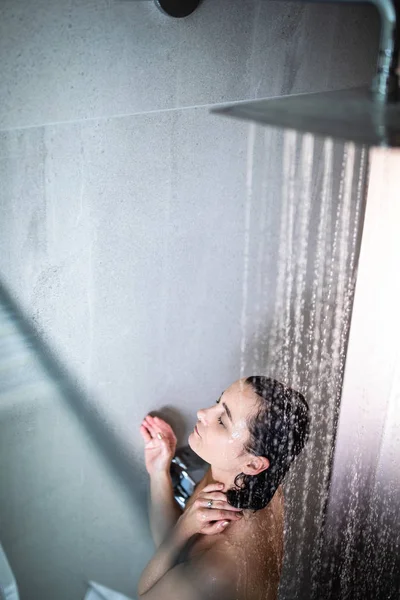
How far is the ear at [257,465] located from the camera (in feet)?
5.42

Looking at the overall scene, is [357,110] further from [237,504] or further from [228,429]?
[237,504]

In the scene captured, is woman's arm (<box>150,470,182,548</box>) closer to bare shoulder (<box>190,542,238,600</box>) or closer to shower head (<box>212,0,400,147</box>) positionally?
bare shoulder (<box>190,542,238,600</box>)

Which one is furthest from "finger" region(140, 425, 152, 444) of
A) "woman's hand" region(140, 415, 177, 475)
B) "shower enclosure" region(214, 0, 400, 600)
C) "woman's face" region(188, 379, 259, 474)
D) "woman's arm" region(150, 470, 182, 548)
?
"shower enclosure" region(214, 0, 400, 600)

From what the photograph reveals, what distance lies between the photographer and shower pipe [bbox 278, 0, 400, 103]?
1152 mm

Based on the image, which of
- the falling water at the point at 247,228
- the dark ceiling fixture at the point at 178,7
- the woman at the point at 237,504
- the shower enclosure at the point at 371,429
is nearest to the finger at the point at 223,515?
the woman at the point at 237,504

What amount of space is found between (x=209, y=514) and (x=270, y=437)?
0.27 meters

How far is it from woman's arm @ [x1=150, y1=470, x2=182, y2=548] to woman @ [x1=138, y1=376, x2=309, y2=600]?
11 cm

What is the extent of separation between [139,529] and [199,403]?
0.43 m

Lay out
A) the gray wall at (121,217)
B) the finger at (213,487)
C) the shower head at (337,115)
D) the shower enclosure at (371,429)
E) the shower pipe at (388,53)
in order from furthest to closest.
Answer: the shower enclosure at (371,429)
the finger at (213,487)
the gray wall at (121,217)
the shower pipe at (388,53)
the shower head at (337,115)

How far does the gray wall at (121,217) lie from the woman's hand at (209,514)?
0.27 meters

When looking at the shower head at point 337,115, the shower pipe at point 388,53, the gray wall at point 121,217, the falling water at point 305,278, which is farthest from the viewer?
the falling water at point 305,278

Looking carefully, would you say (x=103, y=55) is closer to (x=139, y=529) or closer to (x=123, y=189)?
(x=123, y=189)

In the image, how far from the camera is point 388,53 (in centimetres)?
119

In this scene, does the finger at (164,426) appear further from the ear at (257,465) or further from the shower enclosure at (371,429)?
the shower enclosure at (371,429)
